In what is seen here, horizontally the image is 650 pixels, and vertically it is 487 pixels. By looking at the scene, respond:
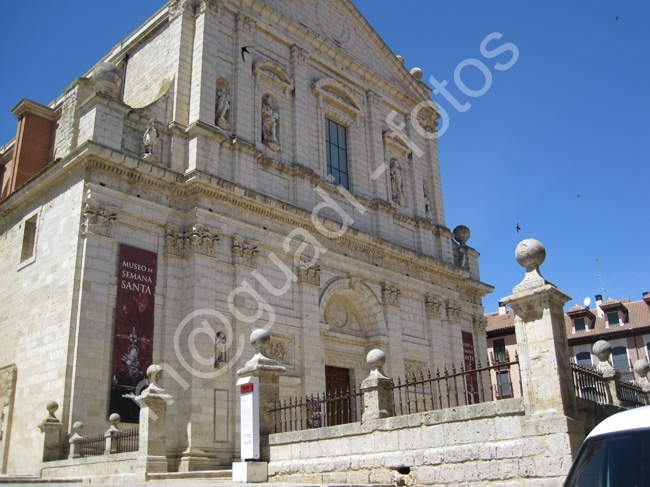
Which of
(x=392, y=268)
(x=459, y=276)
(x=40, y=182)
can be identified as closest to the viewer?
(x=40, y=182)

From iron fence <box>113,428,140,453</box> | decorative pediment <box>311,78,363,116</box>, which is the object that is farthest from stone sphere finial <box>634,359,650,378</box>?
decorative pediment <box>311,78,363,116</box>

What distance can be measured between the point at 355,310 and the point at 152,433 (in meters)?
10.8

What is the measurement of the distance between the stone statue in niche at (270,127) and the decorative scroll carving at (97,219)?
6.34 metres

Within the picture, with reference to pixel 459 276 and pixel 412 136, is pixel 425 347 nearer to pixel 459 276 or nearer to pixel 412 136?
pixel 459 276

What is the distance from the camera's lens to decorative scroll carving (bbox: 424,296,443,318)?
2444 centimetres

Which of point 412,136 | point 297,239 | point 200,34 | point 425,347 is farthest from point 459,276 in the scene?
point 200,34

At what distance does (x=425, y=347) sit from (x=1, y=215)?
600 inches

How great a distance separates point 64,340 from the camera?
14852 mm

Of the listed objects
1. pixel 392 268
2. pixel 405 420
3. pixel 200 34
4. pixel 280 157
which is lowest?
pixel 405 420

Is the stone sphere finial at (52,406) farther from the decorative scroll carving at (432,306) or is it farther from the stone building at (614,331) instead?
the stone building at (614,331)

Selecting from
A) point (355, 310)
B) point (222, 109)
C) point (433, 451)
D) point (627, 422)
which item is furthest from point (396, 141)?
point (627, 422)

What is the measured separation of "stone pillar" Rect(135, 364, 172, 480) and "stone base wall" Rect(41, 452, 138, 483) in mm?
251

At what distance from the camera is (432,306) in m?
24.5

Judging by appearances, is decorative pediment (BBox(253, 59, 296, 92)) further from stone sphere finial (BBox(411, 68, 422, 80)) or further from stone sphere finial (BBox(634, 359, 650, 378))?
stone sphere finial (BBox(634, 359, 650, 378))
